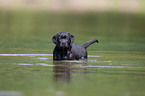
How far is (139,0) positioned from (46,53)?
44.7 metres

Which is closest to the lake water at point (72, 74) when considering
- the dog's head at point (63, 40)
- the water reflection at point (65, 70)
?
the water reflection at point (65, 70)

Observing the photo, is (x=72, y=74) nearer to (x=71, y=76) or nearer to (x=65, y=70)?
(x=71, y=76)

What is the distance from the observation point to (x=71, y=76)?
11.4m

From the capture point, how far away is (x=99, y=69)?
41.5 ft

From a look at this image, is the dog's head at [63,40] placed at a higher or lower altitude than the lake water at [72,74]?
higher

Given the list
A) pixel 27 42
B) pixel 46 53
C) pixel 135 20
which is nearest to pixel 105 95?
pixel 46 53

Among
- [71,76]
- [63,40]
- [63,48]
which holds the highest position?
[63,40]

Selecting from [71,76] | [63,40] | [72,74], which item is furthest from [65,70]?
[63,40]

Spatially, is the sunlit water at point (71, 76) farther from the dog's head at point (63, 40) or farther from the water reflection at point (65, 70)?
the dog's head at point (63, 40)

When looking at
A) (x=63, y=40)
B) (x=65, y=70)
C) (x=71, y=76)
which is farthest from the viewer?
(x=63, y=40)

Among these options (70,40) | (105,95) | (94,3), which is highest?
(94,3)

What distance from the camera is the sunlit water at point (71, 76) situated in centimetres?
971

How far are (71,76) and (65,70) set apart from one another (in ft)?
3.14

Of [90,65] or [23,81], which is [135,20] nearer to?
[90,65]
